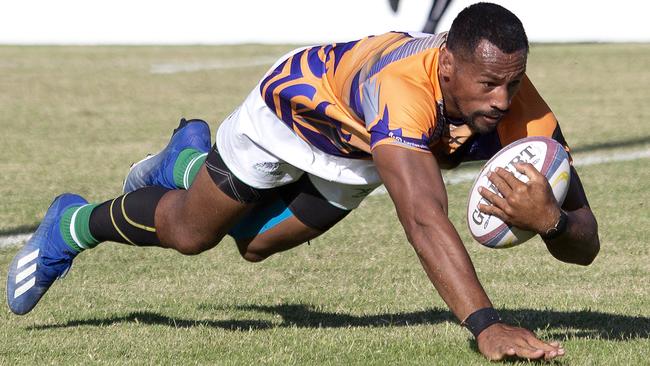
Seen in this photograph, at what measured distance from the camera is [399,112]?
4.62 meters

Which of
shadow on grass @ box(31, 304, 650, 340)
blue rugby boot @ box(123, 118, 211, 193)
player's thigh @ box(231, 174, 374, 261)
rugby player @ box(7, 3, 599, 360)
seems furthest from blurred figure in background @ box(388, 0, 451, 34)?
player's thigh @ box(231, 174, 374, 261)

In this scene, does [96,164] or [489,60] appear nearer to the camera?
[489,60]

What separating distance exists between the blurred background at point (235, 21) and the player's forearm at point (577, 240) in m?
20.7

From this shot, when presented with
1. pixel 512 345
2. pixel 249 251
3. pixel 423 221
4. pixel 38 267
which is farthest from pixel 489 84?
pixel 38 267

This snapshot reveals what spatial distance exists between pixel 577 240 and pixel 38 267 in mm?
2813

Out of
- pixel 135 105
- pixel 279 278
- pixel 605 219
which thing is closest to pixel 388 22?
pixel 135 105

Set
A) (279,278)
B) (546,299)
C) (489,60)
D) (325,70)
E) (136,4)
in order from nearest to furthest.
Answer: (489,60)
(325,70)
(546,299)
(279,278)
(136,4)

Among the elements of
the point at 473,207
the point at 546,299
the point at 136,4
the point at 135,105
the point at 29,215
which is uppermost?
the point at 473,207

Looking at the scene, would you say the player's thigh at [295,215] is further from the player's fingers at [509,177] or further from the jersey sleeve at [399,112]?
the player's fingers at [509,177]

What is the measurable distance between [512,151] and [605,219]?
475cm

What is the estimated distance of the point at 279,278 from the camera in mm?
7641

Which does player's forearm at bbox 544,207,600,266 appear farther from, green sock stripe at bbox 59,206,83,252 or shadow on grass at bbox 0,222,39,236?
shadow on grass at bbox 0,222,39,236

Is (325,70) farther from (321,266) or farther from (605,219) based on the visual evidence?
(605,219)

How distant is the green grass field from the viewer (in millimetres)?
5441
